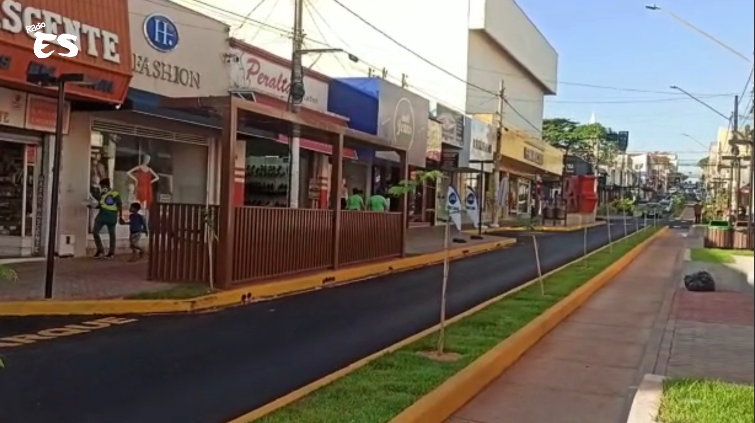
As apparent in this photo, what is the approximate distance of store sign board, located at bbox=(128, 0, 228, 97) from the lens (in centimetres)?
1733

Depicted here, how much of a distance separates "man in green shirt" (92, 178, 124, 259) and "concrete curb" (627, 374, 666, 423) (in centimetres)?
1168

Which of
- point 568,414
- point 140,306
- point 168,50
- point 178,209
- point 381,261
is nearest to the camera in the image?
point 568,414

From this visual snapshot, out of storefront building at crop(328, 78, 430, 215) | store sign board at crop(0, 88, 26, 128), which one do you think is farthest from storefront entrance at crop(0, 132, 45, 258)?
storefront building at crop(328, 78, 430, 215)

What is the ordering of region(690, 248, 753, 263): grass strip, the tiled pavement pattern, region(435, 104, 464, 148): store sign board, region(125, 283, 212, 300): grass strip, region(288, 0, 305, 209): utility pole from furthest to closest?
region(435, 104, 464, 148): store sign board → region(288, 0, 305, 209): utility pole → region(690, 248, 753, 263): grass strip → region(125, 283, 212, 300): grass strip → the tiled pavement pattern

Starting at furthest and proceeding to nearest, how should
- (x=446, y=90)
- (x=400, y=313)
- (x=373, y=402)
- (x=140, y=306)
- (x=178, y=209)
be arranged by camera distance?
(x=446, y=90)
(x=178, y=209)
(x=400, y=313)
(x=140, y=306)
(x=373, y=402)

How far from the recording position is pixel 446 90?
5156 cm

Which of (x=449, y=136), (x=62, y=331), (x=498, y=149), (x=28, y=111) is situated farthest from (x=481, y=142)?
(x=62, y=331)

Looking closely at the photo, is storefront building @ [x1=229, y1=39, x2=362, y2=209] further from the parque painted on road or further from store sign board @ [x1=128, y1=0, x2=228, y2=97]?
the parque painted on road

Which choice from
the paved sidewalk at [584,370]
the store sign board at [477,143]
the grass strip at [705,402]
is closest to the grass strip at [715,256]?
the paved sidewalk at [584,370]

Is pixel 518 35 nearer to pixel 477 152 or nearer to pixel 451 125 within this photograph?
pixel 477 152

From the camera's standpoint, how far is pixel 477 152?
43.8 m

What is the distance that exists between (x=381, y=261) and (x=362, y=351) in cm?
1058

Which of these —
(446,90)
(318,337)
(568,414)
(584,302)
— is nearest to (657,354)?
(568,414)

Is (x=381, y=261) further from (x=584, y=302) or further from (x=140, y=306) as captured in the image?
(x=140, y=306)
